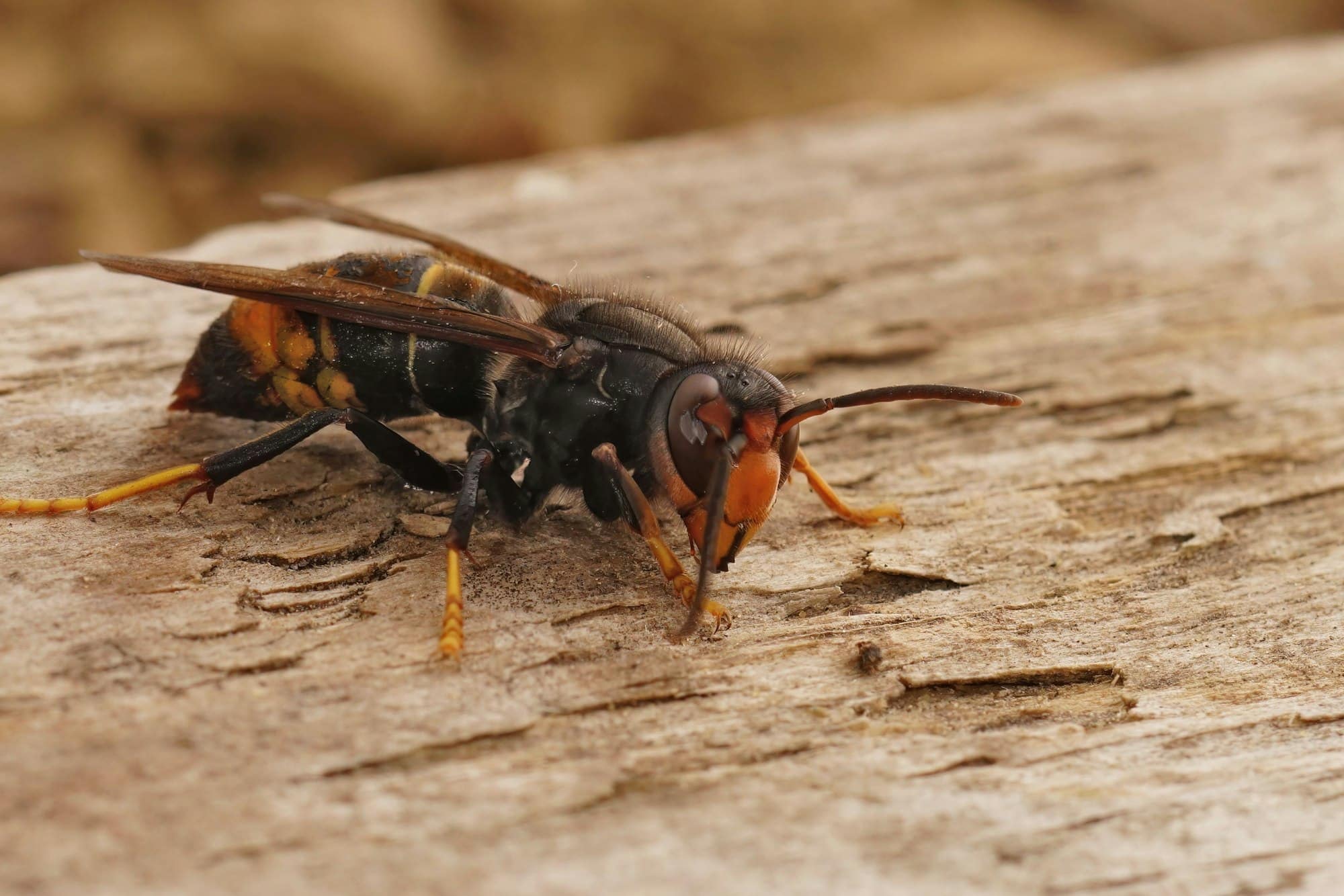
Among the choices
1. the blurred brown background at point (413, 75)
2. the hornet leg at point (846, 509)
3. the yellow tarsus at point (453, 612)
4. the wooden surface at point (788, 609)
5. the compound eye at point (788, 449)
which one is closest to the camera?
the wooden surface at point (788, 609)

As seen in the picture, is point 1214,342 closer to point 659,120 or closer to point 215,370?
point 215,370

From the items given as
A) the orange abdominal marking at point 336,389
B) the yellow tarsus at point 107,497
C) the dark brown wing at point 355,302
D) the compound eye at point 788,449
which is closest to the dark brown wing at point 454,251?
the dark brown wing at point 355,302

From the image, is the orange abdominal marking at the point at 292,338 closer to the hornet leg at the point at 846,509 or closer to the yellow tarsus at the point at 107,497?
the yellow tarsus at the point at 107,497

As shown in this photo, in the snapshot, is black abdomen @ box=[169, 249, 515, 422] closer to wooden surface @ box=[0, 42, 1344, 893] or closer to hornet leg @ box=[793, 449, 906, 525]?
wooden surface @ box=[0, 42, 1344, 893]

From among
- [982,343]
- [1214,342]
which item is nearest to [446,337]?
[982,343]

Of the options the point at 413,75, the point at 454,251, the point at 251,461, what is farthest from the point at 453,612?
the point at 413,75

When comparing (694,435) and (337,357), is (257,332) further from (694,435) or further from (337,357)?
(694,435)
